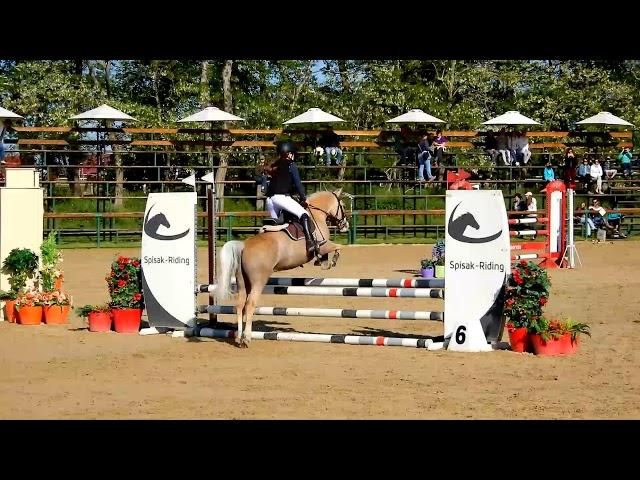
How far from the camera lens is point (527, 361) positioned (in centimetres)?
1088

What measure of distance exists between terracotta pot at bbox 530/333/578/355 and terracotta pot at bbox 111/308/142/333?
196 inches

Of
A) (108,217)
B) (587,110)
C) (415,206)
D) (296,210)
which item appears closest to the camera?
(296,210)

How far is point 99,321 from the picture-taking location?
1342 cm

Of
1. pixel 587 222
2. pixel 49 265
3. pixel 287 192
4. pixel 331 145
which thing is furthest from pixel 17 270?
pixel 587 222

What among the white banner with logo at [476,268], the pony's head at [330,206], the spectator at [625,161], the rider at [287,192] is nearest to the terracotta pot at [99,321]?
the rider at [287,192]

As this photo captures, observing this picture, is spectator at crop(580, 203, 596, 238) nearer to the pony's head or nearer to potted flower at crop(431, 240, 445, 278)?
potted flower at crop(431, 240, 445, 278)

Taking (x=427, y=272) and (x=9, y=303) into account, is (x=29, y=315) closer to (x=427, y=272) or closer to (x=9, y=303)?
(x=9, y=303)

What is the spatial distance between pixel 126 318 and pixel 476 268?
4533mm

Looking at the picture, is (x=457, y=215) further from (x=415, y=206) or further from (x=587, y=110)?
(x=587, y=110)

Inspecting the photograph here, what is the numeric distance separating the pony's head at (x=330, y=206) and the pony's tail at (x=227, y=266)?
151cm

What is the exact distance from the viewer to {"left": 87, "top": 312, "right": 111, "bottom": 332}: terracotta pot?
1341 centimetres
